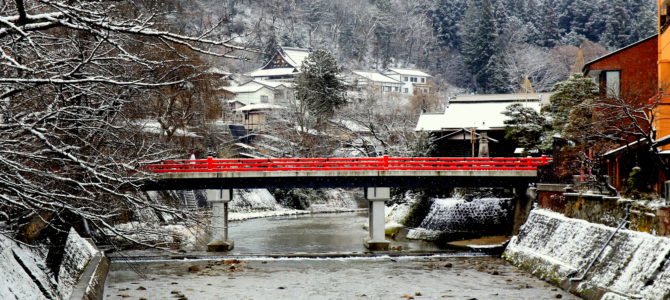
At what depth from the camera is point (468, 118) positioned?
160 ft

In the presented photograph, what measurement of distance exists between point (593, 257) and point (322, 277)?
9.28 meters

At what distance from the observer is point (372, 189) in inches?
1382

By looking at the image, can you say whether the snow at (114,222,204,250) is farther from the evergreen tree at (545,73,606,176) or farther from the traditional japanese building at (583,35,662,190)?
the traditional japanese building at (583,35,662,190)

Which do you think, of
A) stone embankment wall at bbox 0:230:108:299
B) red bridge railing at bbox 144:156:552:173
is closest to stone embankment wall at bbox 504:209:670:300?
red bridge railing at bbox 144:156:552:173

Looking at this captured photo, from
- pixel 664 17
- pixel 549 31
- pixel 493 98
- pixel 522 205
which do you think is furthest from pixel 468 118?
pixel 549 31

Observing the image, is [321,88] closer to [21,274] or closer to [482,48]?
[482,48]

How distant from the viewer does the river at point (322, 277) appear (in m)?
22.3

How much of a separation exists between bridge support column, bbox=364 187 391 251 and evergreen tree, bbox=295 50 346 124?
27255 mm

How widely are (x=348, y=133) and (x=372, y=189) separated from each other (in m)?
29.2

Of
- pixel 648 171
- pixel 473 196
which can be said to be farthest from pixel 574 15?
pixel 648 171

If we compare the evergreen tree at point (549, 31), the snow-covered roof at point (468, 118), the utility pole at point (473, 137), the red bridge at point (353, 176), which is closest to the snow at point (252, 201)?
the snow-covered roof at point (468, 118)

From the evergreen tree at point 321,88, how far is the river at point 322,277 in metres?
27.7

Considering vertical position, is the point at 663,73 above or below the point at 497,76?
below

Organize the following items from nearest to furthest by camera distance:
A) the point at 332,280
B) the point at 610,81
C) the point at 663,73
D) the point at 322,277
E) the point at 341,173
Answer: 1. the point at 332,280
2. the point at 322,277
3. the point at 663,73
4. the point at 610,81
5. the point at 341,173
